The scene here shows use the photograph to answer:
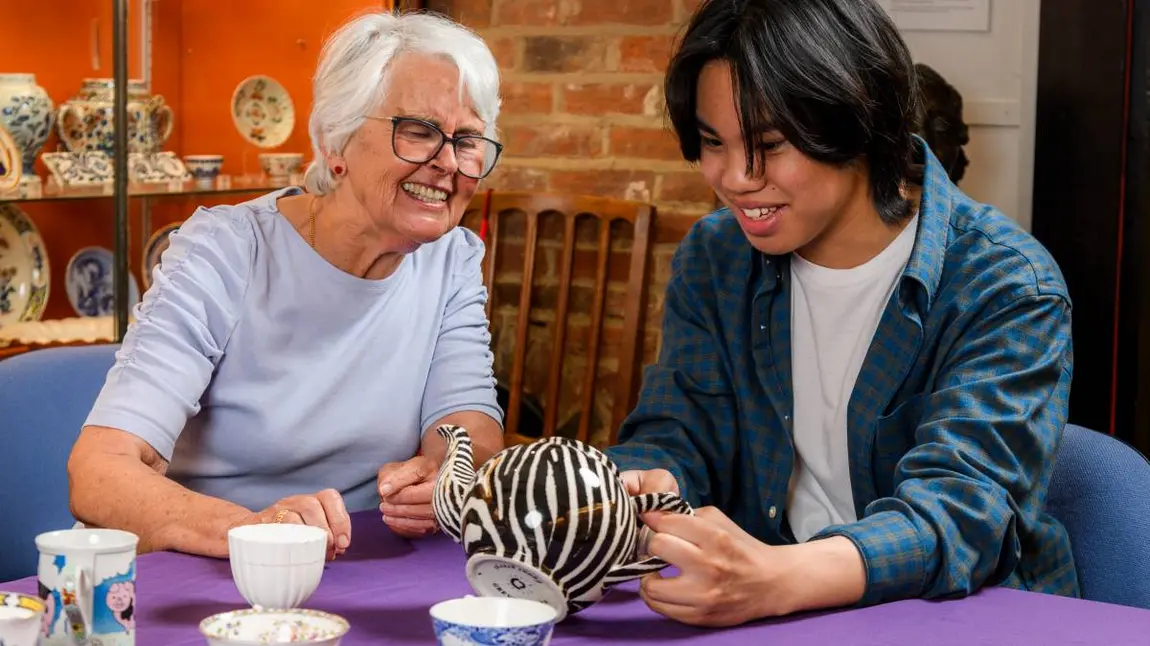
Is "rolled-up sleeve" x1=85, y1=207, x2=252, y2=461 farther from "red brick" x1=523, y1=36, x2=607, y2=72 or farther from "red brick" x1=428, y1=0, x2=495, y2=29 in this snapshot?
"red brick" x1=428, y1=0, x2=495, y2=29

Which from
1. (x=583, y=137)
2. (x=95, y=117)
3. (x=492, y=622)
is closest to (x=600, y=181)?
(x=583, y=137)

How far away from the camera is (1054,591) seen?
1.42 metres

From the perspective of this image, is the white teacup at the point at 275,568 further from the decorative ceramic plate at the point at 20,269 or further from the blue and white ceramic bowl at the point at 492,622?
the decorative ceramic plate at the point at 20,269

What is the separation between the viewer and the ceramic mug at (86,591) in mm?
984

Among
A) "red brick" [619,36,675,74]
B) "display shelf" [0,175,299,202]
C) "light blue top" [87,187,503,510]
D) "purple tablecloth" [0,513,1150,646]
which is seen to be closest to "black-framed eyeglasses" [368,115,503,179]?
"light blue top" [87,187,503,510]

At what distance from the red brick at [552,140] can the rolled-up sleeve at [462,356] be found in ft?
4.33

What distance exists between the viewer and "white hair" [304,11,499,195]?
168 centimetres

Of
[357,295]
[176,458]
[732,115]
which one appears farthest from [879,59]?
[176,458]

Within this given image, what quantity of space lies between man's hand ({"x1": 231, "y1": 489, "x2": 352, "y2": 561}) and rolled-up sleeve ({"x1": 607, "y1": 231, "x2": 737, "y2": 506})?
0.38 meters

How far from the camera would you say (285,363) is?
66.4 inches

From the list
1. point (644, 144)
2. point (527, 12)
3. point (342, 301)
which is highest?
point (527, 12)

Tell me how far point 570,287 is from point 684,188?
1.17 feet

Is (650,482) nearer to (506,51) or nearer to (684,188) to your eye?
(684,188)

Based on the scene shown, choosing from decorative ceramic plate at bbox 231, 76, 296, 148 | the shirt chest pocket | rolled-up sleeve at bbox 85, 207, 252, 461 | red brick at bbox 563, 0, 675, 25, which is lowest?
the shirt chest pocket
